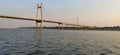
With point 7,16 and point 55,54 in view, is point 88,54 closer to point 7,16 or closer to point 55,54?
point 55,54

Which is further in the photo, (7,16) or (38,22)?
(38,22)

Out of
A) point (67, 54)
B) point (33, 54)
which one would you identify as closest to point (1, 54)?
point (33, 54)

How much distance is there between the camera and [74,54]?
12.4m

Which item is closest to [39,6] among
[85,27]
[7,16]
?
[7,16]

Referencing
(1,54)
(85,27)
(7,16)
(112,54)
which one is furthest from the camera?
(85,27)

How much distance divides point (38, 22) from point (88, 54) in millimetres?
45318

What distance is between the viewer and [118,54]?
42.2ft

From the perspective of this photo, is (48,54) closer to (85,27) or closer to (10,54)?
(10,54)

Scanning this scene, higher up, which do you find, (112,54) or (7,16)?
(7,16)

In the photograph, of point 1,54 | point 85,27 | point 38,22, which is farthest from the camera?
point 85,27

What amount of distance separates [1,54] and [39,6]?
48.4 metres

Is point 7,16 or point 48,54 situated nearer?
point 48,54

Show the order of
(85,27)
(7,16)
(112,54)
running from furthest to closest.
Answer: (85,27), (7,16), (112,54)

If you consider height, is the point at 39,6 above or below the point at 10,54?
above
